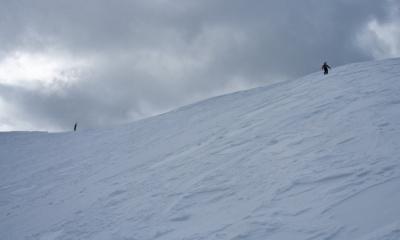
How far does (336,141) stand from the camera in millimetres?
6410

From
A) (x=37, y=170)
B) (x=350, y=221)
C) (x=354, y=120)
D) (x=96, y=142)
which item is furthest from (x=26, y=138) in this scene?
(x=350, y=221)

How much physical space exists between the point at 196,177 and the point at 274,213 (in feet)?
9.22

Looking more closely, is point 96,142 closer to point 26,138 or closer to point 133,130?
point 133,130

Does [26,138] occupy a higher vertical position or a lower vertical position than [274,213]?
higher

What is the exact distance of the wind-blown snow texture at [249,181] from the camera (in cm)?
418

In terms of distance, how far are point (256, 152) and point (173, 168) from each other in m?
2.31

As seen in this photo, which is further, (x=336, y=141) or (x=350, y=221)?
(x=336, y=141)

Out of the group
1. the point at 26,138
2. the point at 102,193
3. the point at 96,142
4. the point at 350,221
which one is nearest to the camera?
the point at 350,221

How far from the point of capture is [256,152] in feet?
24.3

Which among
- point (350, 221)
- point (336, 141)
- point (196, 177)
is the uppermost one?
point (336, 141)

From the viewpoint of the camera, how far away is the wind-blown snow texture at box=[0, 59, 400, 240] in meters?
4.18

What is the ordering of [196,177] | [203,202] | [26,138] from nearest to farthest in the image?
1. [203,202]
2. [196,177]
3. [26,138]

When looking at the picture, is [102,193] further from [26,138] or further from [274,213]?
[26,138]

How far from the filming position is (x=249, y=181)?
588 cm
